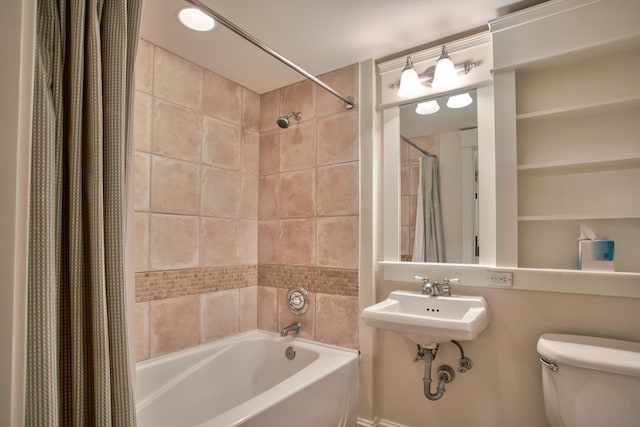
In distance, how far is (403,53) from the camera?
198cm

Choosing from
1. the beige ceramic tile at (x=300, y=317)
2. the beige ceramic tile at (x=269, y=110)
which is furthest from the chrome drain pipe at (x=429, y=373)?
the beige ceramic tile at (x=269, y=110)

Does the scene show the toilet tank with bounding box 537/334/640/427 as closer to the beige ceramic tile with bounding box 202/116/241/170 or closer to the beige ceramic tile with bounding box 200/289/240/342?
the beige ceramic tile with bounding box 200/289/240/342

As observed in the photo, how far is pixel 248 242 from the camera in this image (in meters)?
A: 2.41

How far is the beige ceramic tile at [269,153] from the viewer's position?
2.42 metres

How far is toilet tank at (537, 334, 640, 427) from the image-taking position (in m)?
1.15

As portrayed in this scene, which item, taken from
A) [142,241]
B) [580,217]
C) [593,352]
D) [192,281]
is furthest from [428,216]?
[142,241]

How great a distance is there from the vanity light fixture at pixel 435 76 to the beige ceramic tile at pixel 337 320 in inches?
47.2

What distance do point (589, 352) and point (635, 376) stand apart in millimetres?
135

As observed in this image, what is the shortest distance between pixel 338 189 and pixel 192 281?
3.35 feet

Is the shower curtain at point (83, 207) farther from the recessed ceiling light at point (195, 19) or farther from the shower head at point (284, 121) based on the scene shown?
the shower head at point (284, 121)

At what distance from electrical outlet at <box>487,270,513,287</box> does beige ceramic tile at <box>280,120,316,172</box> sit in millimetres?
1191

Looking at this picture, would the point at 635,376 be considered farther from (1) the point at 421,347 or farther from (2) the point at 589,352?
(1) the point at 421,347

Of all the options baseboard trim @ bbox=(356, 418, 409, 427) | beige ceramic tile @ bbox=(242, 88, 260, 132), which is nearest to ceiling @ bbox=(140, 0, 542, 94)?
beige ceramic tile @ bbox=(242, 88, 260, 132)

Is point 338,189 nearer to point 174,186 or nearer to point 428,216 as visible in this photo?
point 428,216
